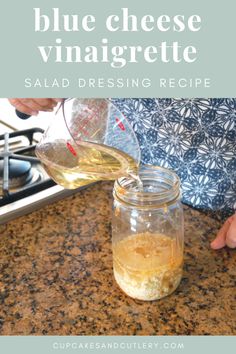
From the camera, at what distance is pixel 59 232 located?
33.6 inches

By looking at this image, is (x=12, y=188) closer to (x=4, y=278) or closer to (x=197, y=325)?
(x=4, y=278)

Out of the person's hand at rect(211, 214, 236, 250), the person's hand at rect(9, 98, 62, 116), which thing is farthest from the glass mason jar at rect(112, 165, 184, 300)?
the person's hand at rect(9, 98, 62, 116)

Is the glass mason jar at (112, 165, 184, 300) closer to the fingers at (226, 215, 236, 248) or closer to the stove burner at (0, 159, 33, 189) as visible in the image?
the fingers at (226, 215, 236, 248)

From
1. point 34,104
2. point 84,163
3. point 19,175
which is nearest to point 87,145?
point 84,163

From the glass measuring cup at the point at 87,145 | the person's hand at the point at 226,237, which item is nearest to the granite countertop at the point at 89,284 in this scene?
the person's hand at the point at 226,237

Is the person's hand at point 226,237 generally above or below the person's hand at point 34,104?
below

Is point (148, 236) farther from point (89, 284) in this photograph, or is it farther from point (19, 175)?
point (19, 175)

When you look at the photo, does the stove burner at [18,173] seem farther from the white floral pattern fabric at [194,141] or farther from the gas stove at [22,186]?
the white floral pattern fabric at [194,141]

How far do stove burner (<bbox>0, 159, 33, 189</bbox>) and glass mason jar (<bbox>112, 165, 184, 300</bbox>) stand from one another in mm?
312

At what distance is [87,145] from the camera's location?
72 centimetres

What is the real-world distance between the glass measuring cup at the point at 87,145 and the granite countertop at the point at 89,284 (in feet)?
0.48

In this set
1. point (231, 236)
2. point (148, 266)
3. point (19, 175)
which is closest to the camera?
point (148, 266)

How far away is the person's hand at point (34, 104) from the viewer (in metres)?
0.81

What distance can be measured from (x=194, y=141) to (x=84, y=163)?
28 centimetres
